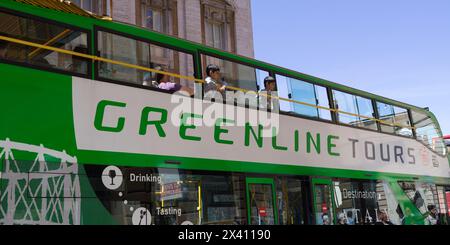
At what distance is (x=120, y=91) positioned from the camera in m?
6.44

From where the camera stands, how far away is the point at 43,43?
5984 mm

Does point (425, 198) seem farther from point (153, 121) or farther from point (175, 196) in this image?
point (153, 121)

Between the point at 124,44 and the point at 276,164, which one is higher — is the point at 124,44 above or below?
above

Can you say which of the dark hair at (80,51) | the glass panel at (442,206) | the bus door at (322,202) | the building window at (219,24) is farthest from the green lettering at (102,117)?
the building window at (219,24)

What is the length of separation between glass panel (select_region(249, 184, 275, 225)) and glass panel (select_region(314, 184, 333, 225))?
3.52 ft

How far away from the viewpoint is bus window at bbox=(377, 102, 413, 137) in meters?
10.8

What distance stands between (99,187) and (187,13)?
15.5 metres

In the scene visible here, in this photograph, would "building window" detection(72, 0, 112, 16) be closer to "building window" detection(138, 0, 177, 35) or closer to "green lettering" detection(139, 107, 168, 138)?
"building window" detection(138, 0, 177, 35)

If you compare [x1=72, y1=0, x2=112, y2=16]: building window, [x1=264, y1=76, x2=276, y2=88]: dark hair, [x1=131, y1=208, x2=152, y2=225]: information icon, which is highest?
[x1=72, y1=0, x2=112, y2=16]: building window

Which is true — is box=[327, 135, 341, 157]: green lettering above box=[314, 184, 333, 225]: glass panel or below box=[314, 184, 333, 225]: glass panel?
above
